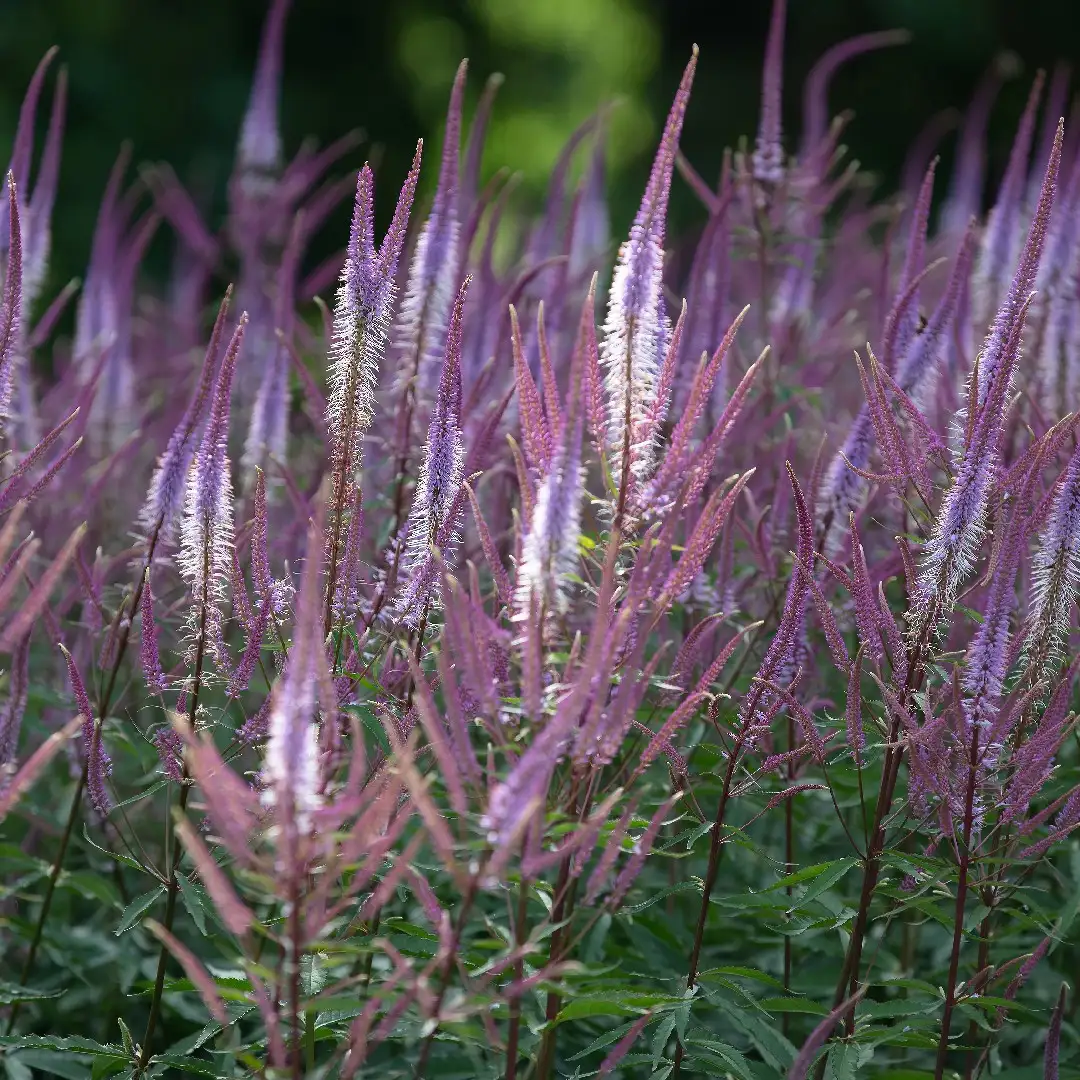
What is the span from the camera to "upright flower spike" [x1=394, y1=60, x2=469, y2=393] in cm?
288

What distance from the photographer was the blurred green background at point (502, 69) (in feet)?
43.3

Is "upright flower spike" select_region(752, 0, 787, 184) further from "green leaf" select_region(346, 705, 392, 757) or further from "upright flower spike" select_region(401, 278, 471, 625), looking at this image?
"green leaf" select_region(346, 705, 392, 757)

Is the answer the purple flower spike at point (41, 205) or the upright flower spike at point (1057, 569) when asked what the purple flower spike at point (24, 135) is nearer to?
the purple flower spike at point (41, 205)

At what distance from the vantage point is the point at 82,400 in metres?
3.00

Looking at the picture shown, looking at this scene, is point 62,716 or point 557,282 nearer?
point 62,716

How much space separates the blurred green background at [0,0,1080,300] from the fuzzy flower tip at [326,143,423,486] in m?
10.9

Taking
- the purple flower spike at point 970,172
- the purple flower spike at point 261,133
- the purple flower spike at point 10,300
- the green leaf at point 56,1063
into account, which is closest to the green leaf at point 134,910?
the green leaf at point 56,1063

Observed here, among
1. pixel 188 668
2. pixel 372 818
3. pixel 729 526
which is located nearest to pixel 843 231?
pixel 729 526

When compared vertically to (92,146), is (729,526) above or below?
below

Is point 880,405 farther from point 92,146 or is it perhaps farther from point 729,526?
point 92,146

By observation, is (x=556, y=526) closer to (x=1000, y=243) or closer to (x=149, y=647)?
(x=149, y=647)

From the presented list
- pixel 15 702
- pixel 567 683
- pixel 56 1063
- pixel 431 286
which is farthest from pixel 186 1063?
pixel 431 286

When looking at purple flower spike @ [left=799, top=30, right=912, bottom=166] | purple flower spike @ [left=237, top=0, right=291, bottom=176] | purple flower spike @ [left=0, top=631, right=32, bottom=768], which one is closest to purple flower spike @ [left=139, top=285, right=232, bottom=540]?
purple flower spike @ [left=0, top=631, right=32, bottom=768]

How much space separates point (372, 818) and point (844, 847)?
211 centimetres
